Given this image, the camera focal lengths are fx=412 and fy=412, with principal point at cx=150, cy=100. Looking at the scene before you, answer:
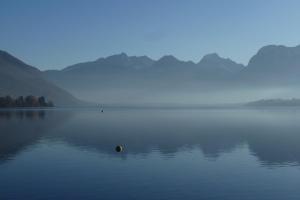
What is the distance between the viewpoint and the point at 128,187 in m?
51.9

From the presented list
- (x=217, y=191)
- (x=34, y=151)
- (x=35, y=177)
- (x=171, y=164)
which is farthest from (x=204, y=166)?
(x=34, y=151)

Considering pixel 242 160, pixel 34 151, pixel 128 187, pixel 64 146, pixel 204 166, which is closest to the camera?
pixel 128 187

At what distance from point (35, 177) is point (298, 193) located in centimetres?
3507

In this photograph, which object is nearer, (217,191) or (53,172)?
(217,191)

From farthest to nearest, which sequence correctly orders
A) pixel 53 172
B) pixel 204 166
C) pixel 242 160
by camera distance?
1. pixel 242 160
2. pixel 204 166
3. pixel 53 172

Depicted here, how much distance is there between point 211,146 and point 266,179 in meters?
39.0

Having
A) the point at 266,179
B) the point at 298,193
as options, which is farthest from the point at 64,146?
the point at 298,193

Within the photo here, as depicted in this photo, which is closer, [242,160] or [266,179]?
[266,179]

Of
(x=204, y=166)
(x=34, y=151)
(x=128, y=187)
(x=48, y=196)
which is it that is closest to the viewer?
(x=48, y=196)

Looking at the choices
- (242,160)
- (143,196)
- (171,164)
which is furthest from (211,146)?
(143,196)

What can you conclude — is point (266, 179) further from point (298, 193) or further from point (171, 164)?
point (171, 164)

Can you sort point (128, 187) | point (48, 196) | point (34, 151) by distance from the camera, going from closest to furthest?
point (48, 196) < point (128, 187) < point (34, 151)

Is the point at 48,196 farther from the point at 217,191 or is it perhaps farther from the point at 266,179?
the point at 266,179

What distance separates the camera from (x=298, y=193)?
49.8 m
